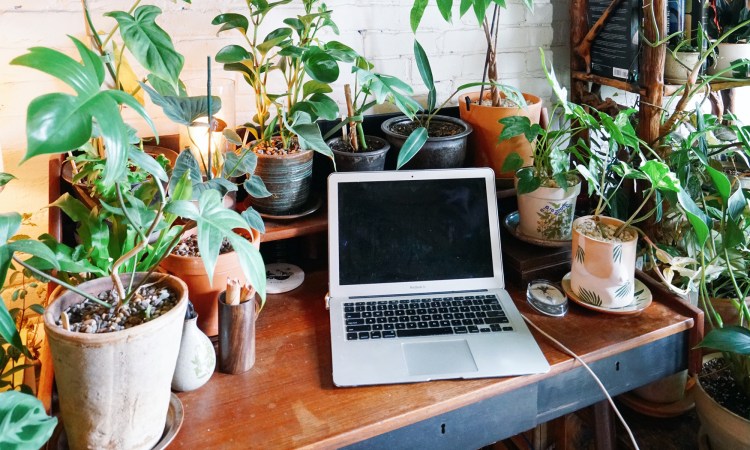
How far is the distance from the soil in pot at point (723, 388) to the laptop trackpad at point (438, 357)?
1.95 feet

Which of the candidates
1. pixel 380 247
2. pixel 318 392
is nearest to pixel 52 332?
pixel 318 392

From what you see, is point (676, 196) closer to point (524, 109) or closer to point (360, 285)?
point (524, 109)

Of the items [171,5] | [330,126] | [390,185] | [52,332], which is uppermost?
[171,5]

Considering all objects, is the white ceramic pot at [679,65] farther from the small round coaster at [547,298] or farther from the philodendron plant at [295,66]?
the philodendron plant at [295,66]

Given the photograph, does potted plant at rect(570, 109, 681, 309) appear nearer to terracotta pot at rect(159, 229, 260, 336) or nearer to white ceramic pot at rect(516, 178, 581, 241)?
white ceramic pot at rect(516, 178, 581, 241)

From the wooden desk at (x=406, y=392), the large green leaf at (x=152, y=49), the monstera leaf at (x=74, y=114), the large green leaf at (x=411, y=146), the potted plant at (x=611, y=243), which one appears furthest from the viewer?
the large green leaf at (x=411, y=146)

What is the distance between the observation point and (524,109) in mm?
1377

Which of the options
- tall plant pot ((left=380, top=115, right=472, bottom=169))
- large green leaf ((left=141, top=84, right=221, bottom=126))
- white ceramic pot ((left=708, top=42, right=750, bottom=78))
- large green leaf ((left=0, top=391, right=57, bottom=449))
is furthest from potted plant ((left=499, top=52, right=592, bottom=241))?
large green leaf ((left=0, top=391, right=57, bottom=449))

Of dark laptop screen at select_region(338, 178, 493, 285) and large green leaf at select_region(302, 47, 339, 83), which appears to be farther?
dark laptop screen at select_region(338, 178, 493, 285)

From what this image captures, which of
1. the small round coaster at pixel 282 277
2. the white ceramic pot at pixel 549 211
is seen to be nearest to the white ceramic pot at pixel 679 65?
the white ceramic pot at pixel 549 211

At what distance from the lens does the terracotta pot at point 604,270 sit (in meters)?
1.13

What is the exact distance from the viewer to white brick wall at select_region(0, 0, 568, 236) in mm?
1230

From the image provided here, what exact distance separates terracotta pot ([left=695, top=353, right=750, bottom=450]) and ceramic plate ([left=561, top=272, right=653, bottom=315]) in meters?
0.25

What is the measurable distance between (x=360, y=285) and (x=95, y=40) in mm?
641
